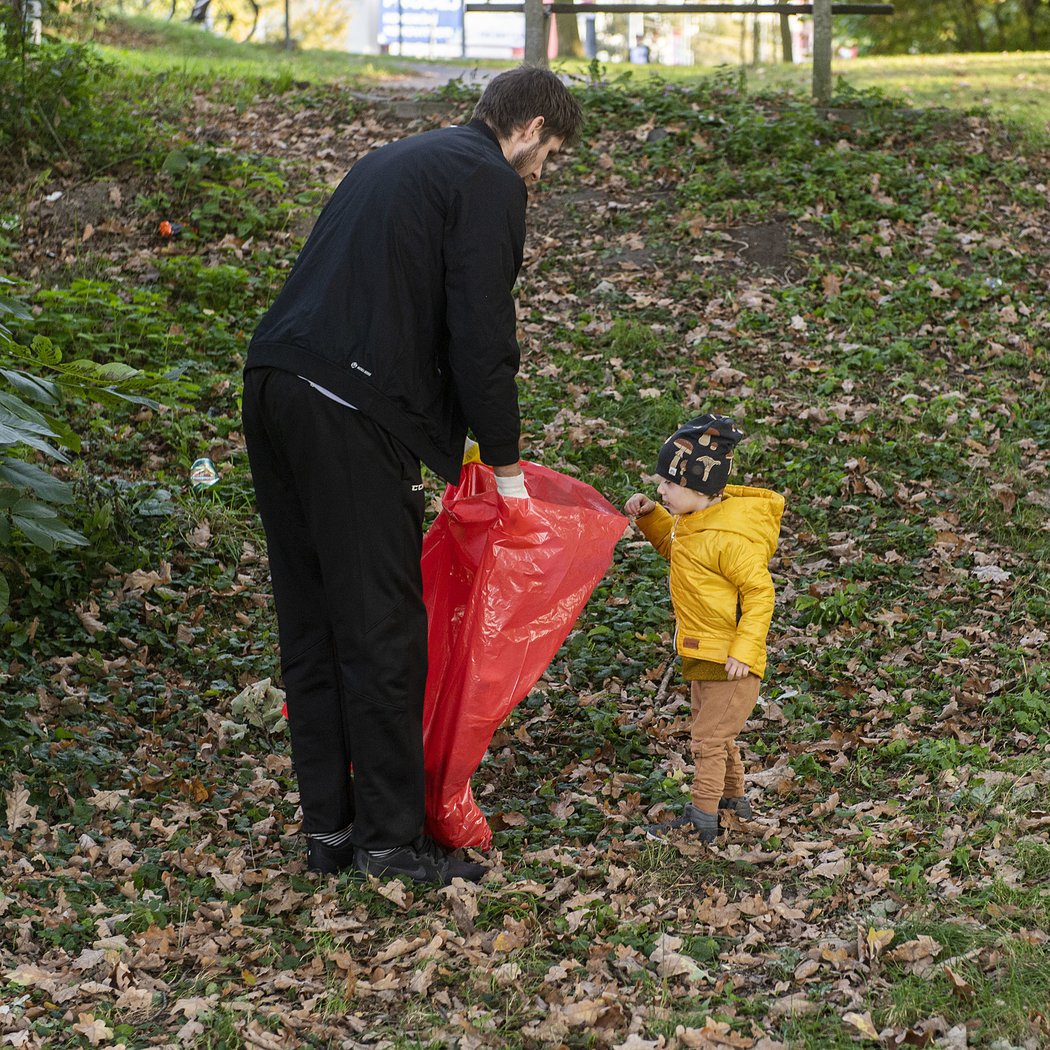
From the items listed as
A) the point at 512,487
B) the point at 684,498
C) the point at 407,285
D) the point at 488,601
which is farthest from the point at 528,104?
the point at 488,601

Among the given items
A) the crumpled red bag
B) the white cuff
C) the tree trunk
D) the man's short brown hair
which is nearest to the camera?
the man's short brown hair

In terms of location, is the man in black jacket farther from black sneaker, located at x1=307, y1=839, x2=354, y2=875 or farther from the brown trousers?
the brown trousers

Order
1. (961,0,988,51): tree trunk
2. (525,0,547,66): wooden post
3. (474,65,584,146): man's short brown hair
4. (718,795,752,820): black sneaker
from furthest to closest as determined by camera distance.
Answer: (961,0,988,51): tree trunk
(525,0,547,66): wooden post
(718,795,752,820): black sneaker
(474,65,584,146): man's short brown hair

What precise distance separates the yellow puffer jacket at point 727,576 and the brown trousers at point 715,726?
0.31 feet

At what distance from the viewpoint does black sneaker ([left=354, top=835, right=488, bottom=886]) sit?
12.1 ft

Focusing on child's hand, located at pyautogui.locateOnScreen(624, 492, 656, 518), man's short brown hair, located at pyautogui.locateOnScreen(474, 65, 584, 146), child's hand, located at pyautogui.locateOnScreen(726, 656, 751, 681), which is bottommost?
child's hand, located at pyautogui.locateOnScreen(726, 656, 751, 681)

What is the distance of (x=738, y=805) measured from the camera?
13.5 feet

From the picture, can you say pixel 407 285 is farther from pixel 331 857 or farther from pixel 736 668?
pixel 331 857

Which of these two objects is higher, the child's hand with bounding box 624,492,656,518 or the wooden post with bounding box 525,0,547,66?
the wooden post with bounding box 525,0,547,66

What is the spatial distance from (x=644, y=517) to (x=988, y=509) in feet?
9.83

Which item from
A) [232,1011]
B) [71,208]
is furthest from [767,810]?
[71,208]

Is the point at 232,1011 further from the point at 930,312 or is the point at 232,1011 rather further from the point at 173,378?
the point at 930,312

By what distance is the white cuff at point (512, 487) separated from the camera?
3.62 meters

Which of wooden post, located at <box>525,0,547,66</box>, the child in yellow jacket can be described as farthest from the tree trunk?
the child in yellow jacket
